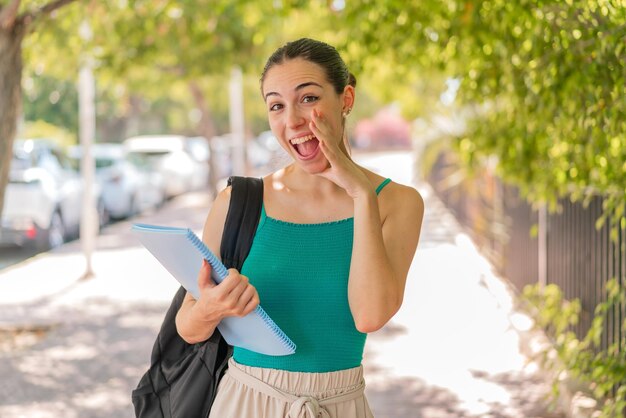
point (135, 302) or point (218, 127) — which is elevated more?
point (218, 127)

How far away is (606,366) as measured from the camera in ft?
15.0

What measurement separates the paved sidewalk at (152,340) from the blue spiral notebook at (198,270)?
3.86 meters

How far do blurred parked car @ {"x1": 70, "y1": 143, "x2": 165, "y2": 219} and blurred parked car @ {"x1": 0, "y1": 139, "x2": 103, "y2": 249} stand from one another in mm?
2090

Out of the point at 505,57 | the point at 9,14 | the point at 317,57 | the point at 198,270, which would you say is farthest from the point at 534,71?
the point at 9,14

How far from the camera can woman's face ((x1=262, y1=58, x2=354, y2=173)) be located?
2.37m

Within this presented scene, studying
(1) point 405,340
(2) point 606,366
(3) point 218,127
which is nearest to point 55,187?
(1) point 405,340

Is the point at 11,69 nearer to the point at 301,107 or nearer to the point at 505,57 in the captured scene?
the point at 505,57

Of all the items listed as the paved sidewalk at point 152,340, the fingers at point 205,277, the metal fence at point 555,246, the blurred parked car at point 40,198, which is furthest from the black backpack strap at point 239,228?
the blurred parked car at point 40,198

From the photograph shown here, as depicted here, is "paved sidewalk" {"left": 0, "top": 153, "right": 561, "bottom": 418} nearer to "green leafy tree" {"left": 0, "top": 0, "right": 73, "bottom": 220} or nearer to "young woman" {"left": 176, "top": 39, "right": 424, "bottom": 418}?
"green leafy tree" {"left": 0, "top": 0, "right": 73, "bottom": 220}

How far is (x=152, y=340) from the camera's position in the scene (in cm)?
904

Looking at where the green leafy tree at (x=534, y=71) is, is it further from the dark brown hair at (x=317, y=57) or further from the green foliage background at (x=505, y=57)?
the dark brown hair at (x=317, y=57)

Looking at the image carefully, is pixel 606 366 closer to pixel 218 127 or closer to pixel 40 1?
pixel 40 1

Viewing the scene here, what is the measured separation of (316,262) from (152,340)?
22.6 feet

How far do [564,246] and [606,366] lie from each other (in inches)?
129
